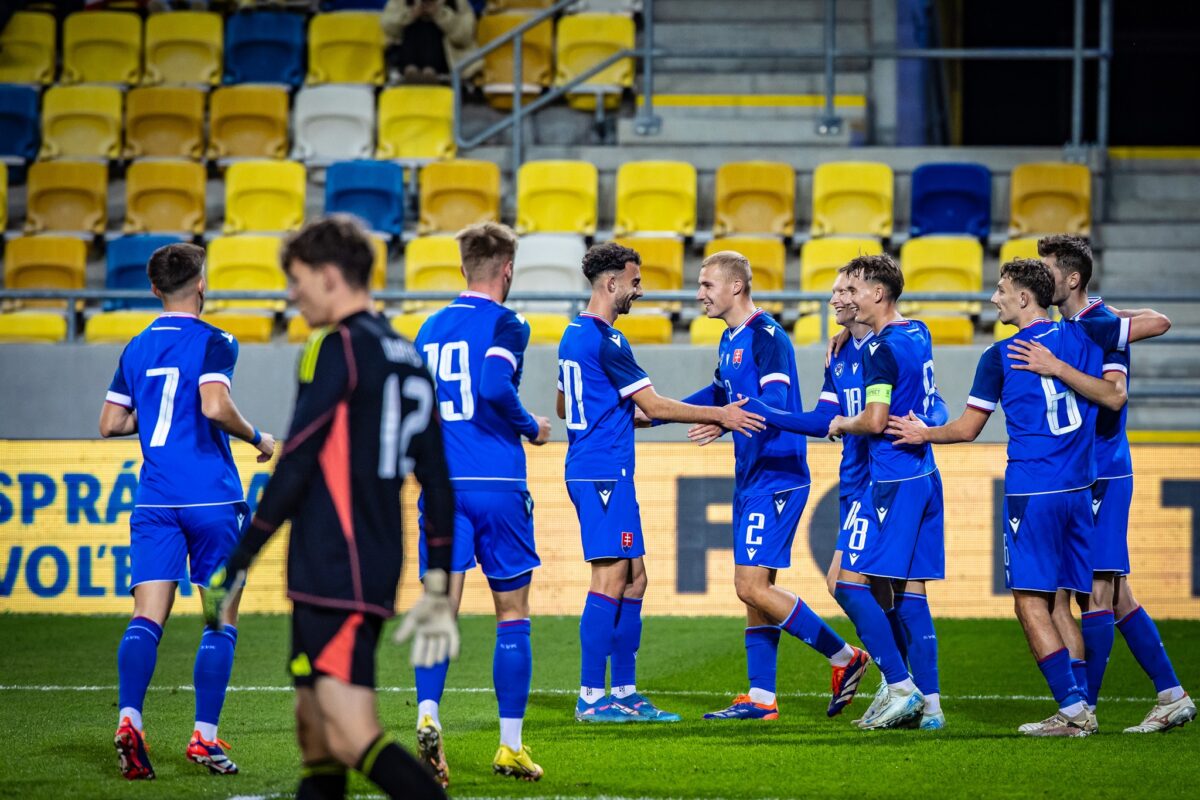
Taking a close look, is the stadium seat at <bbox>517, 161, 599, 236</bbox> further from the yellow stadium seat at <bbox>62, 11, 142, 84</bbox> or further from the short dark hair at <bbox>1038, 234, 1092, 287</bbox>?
the short dark hair at <bbox>1038, 234, 1092, 287</bbox>

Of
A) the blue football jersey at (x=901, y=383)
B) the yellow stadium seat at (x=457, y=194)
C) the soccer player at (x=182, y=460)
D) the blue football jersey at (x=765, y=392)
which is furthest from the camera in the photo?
the yellow stadium seat at (x=457, y=194)

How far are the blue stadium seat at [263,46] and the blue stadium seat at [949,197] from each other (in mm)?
6600

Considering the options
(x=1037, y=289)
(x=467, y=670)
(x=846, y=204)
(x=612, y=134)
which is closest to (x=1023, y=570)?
(x=1037, y=289)

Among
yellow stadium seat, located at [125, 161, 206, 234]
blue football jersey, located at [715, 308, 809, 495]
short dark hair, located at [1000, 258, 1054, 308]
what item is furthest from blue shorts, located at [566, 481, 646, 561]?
yellow stadium seat, located at [125, 161, 206, 234]

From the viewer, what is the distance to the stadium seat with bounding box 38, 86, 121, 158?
15.4 metres

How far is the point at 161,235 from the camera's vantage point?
14.1 m

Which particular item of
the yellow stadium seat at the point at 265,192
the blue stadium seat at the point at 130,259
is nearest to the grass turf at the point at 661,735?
the blue stadium seat at the point at 130,259

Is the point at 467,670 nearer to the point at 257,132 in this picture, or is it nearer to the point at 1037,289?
the point at 1037,289

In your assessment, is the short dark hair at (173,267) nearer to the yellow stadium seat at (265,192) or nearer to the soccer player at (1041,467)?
the soccer player at (1041,467)

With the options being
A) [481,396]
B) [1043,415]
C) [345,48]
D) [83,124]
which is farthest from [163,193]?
[1043,415]

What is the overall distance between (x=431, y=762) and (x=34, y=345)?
7604mm

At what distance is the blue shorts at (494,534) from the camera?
5922 millimetres

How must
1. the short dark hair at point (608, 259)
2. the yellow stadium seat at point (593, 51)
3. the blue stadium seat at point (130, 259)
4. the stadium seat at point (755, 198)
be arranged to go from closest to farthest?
1. the short dark hair at point (608, 259)
2. the blue stadium seat at point (130, 259)
3. the stadium seat at point (755, 198)
4. the yellow stadium seat at point (593, 51)

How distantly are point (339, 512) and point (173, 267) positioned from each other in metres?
2.39
